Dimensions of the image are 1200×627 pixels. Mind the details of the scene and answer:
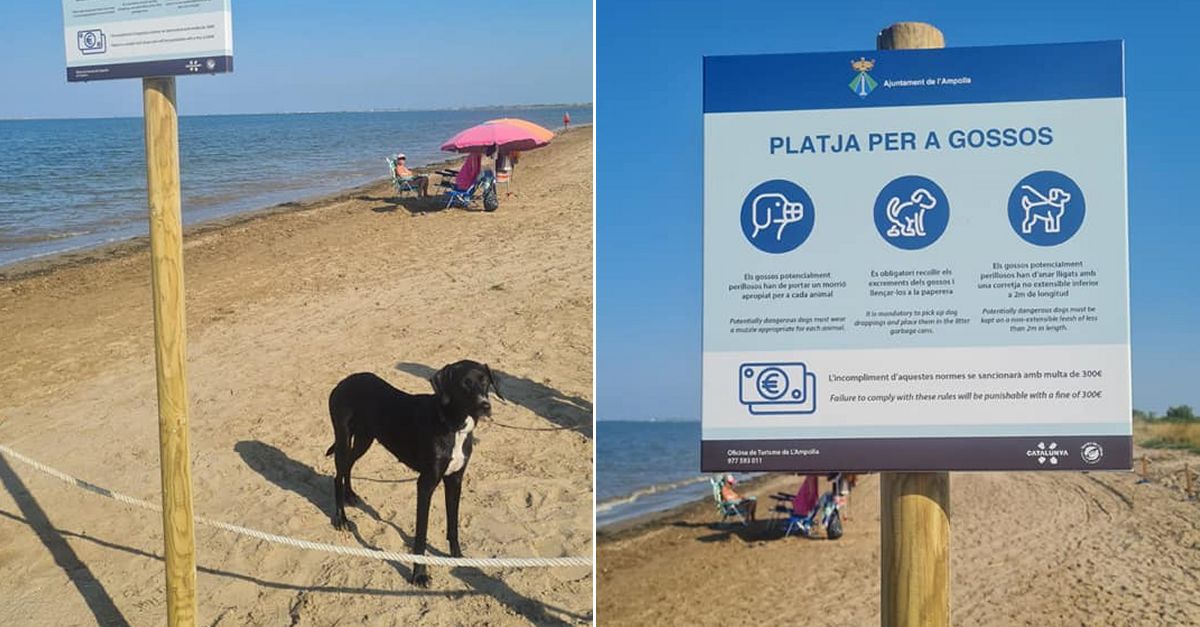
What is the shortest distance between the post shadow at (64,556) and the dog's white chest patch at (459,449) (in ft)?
6.03

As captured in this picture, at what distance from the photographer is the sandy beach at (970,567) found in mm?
9531

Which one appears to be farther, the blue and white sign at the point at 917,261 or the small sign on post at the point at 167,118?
the small sign on post at the point at 167,118

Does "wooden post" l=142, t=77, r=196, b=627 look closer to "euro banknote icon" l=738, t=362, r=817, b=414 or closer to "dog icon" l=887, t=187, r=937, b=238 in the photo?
"euro banknote icon" l=738, t=362, r=817, b=414

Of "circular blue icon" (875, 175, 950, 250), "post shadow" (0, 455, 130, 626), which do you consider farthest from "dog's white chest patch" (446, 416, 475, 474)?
"circular blue icon" (875, 175, 950, 250)

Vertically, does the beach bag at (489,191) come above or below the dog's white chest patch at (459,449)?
above

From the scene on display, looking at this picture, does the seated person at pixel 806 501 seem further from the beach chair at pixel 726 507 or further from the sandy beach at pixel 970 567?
the beach chair at pixel 726 507

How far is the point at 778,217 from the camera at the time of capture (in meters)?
2.54

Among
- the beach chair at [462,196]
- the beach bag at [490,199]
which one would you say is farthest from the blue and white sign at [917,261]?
the beach chair at [462,196]

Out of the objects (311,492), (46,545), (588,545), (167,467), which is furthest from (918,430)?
(46,545)

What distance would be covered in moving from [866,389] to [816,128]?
63cm

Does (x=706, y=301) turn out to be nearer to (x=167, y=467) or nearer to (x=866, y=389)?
(x=866, y=389)

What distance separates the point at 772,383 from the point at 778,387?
0.02 meters

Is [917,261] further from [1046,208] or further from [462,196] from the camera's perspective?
[462,196]

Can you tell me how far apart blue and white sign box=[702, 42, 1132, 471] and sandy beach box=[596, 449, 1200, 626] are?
730 cm
